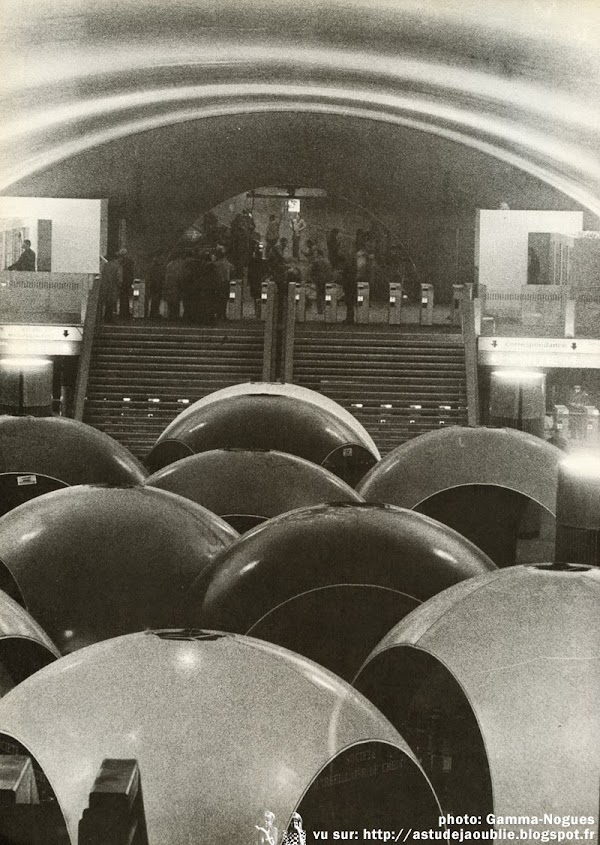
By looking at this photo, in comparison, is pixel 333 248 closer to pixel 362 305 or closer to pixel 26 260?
pixel 362 305

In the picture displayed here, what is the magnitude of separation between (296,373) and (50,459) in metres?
10.3

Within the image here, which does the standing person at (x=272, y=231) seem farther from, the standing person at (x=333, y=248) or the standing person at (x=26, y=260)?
the standing person at (x=26, y=260)

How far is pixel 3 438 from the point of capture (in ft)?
30.6

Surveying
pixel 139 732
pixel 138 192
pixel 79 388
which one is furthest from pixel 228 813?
pixel 138 192

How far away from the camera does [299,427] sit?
10812 mm

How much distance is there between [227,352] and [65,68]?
4.68 metres

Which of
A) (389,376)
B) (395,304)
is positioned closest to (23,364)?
(389,376)

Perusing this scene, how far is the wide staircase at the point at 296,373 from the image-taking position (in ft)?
62.2

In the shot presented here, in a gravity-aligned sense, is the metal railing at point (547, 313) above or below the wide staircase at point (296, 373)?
above

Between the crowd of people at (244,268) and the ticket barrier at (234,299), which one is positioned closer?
the crowd of people at (244,268)

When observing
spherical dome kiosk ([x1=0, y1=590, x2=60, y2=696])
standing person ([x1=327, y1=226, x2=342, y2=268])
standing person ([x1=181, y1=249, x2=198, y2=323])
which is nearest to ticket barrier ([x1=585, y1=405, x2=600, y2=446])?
standing person ([x1=181, y1=249, x2=198, y2=323])

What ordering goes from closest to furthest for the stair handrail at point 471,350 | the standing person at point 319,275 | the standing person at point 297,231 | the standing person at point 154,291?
the stair handrail at point 471,350 < the standing person at point 154,291 < the standing person at point 319,275 < the standing person at point 297,231

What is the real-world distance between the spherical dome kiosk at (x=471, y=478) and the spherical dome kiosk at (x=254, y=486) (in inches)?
38.3

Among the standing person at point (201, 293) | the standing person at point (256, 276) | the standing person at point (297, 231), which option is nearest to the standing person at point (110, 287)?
the standing person at point (201, 293)
